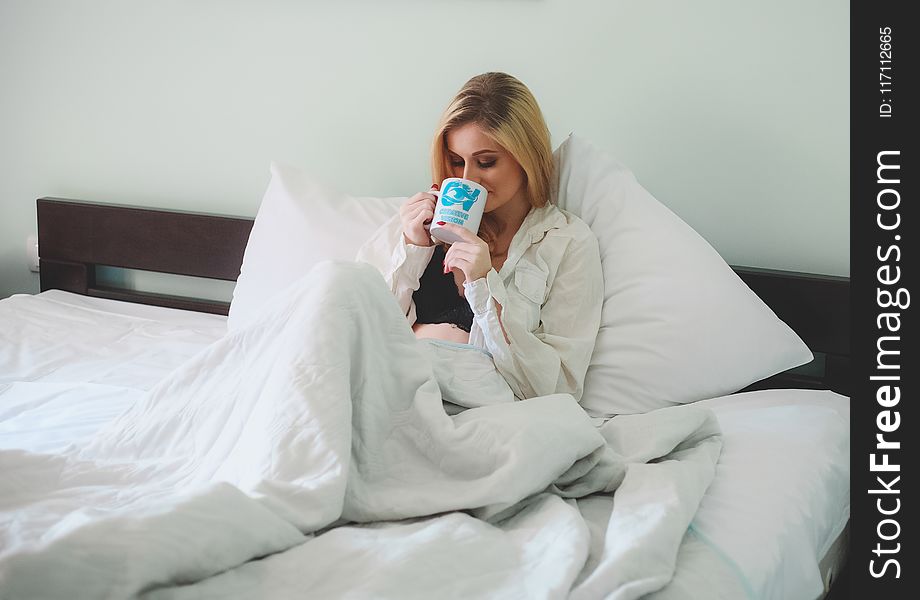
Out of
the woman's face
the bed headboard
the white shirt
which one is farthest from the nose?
the bed headboard

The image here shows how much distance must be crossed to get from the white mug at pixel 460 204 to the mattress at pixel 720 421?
0.49 m

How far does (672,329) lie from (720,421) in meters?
0.21

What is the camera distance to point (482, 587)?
3.09 feet

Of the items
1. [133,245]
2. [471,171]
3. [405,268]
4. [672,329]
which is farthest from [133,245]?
[672,329]

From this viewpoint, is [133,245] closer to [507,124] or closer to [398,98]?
[398,98]

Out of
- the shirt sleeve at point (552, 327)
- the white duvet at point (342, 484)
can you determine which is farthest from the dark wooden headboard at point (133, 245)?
the white duvet at point (342, 484)

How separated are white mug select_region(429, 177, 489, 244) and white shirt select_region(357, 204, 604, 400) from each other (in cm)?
9

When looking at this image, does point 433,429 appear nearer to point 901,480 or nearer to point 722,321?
point 901,480

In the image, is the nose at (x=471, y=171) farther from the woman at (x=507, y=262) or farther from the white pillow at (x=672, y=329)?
the white pillow at (x=672, y=329)

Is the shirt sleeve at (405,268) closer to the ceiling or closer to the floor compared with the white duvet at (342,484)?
closer to the ceiling

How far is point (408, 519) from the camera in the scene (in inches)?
43.1

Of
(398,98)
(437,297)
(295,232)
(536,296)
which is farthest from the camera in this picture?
(398,98)

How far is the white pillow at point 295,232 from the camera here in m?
1.91

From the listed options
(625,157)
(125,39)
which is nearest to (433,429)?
(625,157)
